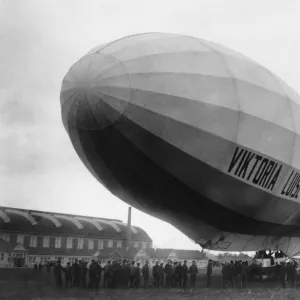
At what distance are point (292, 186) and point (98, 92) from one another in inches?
295

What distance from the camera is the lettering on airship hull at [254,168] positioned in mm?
12495

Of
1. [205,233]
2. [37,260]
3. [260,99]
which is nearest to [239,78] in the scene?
[260,99]

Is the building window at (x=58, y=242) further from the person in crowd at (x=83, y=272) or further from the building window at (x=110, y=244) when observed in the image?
the person in crowd at (x=83, y=272)

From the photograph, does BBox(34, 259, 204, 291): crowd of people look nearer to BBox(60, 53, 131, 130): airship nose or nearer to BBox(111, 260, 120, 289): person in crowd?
BBox(111, 260, 120, 289): person in crowd

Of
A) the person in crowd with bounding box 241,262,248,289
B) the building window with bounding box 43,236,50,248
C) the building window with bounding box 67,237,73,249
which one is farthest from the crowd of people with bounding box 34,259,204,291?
the building window with bounding box 67,237,73,249

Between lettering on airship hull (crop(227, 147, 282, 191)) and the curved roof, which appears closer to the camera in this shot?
lettering on airship hull (crop(227, 147, 282, 191))

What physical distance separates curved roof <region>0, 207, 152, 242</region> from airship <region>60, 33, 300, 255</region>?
4532 centimetres

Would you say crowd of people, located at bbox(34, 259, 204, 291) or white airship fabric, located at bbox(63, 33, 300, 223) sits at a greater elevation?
white airship fabric, located at bbox(63, 33, 300, 223)

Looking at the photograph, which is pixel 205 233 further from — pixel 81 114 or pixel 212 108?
pixel 81 114

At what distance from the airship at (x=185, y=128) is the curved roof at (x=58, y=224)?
149ft

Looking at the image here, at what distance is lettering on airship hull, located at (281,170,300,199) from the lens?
1429 cm

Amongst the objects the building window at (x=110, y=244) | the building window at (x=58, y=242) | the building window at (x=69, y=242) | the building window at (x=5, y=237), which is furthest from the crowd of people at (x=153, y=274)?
the building window at (x=110, y=244)

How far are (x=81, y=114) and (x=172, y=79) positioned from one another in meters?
2.43

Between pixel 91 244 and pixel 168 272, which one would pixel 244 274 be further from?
pixel 91 244
